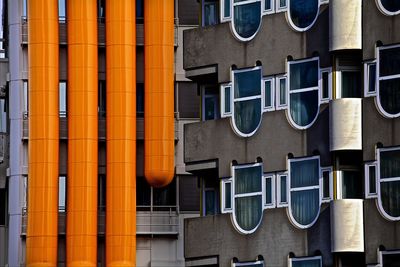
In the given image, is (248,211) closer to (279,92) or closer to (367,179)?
(279,92)

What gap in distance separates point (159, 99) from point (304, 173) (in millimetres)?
23349

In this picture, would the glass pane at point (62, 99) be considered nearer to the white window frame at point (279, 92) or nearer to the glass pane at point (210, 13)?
the glass pane at point (210, 13)

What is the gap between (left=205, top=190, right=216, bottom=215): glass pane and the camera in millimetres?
78062

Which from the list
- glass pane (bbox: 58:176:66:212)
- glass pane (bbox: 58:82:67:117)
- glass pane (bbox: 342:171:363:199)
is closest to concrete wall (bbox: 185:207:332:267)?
glass pane (bbox: 342:171:363:199)

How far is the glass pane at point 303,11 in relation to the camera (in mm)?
73062

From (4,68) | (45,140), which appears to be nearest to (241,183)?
(45,140)

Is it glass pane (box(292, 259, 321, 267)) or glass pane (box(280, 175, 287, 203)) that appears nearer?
glass pane (box(292, 259, 321, 267))

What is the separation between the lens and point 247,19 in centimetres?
7606

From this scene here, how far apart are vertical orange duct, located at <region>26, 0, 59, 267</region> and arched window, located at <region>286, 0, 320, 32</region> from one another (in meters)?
22.6

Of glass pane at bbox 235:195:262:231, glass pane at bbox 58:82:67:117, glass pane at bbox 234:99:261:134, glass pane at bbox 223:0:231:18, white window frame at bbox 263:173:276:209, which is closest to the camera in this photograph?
white window frame at bbox 263:173:276:209

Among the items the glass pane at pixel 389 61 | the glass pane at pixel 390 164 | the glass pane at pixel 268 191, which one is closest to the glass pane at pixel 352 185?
the glass pane at pixel 390 164

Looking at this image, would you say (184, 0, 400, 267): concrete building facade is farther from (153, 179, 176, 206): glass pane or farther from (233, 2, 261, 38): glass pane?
(153, 179, 176, 206): glass pane

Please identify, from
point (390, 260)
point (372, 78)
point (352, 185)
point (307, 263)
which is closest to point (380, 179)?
point (352, 185)

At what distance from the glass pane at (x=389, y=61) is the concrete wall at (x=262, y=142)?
251 centimetres
